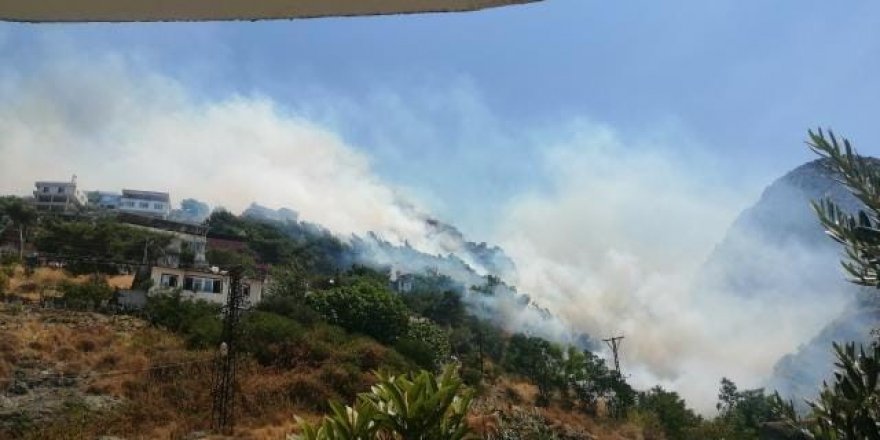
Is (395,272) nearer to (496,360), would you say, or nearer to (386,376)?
(496,360)

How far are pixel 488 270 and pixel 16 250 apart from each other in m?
75.4

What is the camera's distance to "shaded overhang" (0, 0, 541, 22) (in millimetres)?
920

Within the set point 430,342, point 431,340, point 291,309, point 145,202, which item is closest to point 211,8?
point 291,309

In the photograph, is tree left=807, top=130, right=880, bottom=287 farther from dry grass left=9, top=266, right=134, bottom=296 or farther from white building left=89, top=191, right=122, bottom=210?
white building left=89, top=191, right=122, bottom=210

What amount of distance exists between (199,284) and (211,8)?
41684mm

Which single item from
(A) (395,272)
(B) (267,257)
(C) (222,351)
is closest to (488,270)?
(A) (395,272)

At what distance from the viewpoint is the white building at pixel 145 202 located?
277 feet

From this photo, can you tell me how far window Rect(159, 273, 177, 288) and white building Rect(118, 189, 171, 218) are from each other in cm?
4849

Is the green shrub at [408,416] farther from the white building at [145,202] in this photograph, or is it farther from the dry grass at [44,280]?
the white building at [145,202]

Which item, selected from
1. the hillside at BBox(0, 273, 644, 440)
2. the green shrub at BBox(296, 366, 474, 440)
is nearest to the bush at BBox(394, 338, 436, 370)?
the hillside at BBox(0, 273, 644, 440)

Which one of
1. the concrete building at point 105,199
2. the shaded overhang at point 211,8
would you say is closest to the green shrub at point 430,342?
the shaded overhang at point 211,8

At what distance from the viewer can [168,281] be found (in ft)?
129

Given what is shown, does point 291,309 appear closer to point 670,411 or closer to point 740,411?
point 670,411

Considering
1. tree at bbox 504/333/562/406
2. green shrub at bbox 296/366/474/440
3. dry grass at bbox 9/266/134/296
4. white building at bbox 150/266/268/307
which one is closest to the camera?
green shrub at bbox 296/366/474/440
